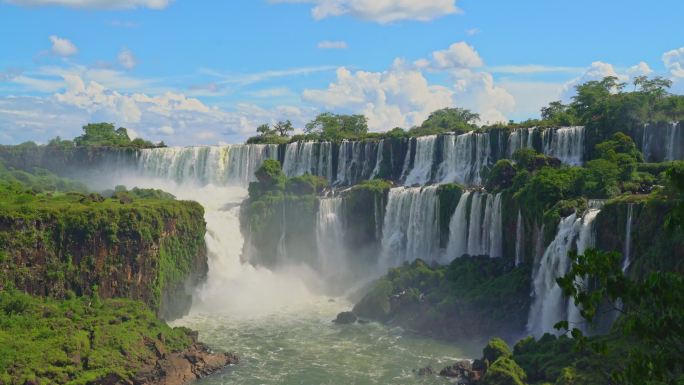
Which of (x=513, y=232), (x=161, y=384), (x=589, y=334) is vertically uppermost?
(x=513, y=232)

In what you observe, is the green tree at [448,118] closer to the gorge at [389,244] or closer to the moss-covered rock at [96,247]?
the gorge at [389,244]

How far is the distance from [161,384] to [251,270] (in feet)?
75.4

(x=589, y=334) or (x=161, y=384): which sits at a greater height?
(x=589, y=334)

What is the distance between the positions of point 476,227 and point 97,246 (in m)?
23.2

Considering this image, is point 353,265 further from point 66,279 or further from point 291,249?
point 66,279

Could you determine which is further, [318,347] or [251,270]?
[251,270]

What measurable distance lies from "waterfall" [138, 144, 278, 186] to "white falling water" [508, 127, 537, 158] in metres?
23.1

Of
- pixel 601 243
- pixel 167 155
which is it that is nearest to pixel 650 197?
pixel 601 243

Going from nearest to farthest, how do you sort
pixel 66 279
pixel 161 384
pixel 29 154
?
1. pixel 161 384
2. pixel 66 279
3. pixel 29 154

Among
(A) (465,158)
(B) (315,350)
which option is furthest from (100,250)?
(A) (465,158)

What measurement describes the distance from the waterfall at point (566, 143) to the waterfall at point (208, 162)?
26.5 m

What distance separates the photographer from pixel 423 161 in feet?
219

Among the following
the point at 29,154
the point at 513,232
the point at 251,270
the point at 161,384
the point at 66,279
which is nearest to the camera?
the point at 161,384

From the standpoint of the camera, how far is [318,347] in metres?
42.4
